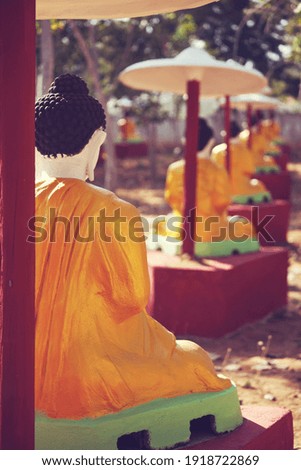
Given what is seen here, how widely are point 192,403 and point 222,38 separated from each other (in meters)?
13.3

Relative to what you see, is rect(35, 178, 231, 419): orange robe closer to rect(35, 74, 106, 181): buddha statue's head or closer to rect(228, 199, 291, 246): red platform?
rect(35, 74, 106, 181): buddha statue's head

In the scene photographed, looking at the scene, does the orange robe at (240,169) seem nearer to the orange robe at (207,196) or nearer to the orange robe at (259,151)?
the orange robe at (259,151)

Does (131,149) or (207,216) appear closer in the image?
A: (207,216)

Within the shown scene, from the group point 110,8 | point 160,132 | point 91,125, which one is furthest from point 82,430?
point 160,132

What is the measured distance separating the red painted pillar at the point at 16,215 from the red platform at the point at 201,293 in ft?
14.1

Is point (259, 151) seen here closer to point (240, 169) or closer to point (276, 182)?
point (276, 182)

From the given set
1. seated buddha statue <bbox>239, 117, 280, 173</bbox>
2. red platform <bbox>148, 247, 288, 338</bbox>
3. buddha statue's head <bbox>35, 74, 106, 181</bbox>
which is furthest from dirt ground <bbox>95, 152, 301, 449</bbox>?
seated buddha statue <bbox>239, 117, 280, 173</bbox>

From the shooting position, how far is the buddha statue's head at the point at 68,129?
3275 mm

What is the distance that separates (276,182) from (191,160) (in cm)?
955

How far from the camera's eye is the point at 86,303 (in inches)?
127

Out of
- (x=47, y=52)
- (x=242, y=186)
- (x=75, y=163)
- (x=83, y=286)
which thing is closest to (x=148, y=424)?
(x=83, y=286)

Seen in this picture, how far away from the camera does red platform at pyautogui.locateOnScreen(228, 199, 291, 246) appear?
11266mm

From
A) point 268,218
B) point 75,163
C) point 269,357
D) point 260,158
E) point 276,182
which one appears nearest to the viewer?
point 75,163

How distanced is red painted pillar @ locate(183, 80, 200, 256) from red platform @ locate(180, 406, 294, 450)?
327 centimetres
